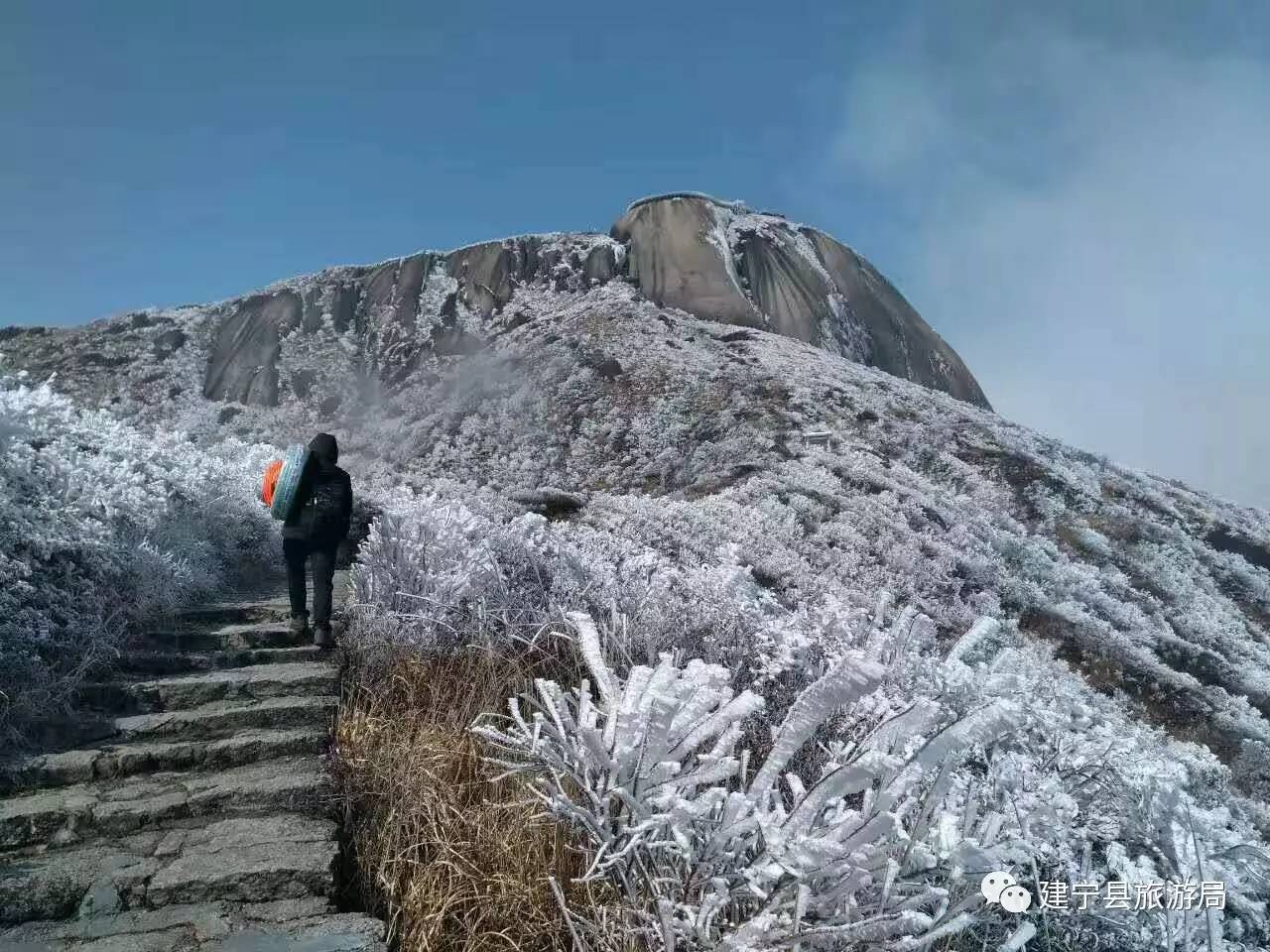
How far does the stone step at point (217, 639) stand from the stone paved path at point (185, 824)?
0.28 metres

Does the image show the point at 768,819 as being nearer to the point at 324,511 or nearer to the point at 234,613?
the point at 324,511

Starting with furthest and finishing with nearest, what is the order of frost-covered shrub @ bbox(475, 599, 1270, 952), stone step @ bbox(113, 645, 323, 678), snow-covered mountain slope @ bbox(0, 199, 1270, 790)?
snow-covered mountain slope @ bbox(0, 199, 1270, 790) < stone step @ bbox(113, 645, 323, 678) < frost-covered shrub @ bbox(475, 599, 1270, 952)

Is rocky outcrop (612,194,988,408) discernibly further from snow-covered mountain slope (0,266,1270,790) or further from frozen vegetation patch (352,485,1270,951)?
frozen vegetation patch (352,485,1270,951)

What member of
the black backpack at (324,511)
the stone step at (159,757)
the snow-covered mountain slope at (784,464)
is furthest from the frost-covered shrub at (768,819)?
the snow-covered mountain slope at (784,464)

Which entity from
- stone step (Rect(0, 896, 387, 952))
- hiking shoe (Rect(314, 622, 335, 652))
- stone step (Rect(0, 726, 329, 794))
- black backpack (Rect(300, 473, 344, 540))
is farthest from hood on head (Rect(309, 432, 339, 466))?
stone step (Rect(0, 896, 387, 952))

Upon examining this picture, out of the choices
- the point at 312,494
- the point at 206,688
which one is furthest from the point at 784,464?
the point at 206,688

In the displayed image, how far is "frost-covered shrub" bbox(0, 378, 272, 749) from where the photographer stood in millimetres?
4375

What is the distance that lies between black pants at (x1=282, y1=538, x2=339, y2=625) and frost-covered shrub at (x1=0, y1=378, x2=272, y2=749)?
813 millimetres

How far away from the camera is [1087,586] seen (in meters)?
11.4

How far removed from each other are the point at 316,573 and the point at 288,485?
2.03 ft

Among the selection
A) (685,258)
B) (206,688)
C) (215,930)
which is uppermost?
(685,258)

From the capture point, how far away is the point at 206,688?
4.70m

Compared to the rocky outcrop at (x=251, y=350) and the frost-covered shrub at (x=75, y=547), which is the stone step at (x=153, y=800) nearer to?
the frost-covered shrub at (x=75, y=547)

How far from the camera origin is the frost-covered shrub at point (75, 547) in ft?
14.4
